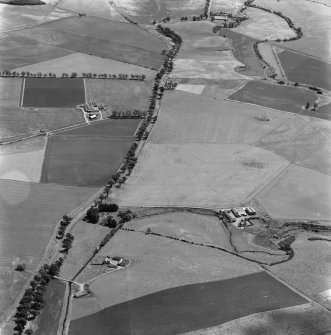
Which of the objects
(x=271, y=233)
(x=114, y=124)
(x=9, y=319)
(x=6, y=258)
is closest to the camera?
(x=9, y=319)

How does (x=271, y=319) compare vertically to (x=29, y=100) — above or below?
above

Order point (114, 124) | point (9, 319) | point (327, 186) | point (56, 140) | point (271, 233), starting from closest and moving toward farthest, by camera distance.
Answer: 1. point (9, 319)
2. point (271, 233)
3. point (327, 186)
4. point (56, 140)
5. point (114, 124)

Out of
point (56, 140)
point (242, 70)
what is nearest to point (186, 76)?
point (242, 70)

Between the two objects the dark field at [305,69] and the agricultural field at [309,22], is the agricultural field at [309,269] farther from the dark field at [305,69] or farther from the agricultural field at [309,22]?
the agricultural field at [309,22]

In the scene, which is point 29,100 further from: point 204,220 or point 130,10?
point 130,10

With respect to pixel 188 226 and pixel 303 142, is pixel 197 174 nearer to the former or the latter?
pixel 188 226

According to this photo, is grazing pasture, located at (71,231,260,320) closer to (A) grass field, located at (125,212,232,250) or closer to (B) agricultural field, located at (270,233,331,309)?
(A) grass field, located at (125,212,232,250)
